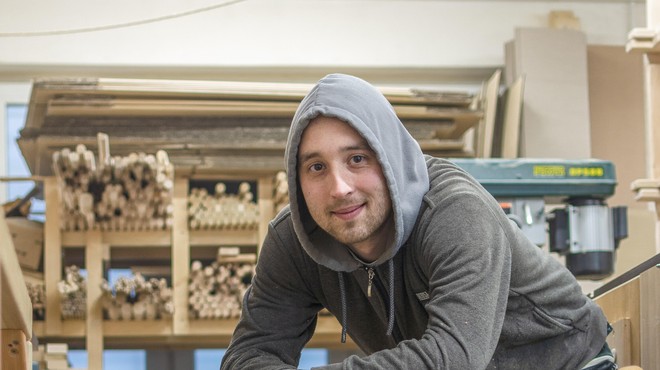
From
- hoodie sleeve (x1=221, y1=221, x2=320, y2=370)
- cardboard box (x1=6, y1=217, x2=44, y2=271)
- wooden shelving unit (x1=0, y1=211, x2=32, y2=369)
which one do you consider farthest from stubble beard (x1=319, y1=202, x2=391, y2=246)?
cardboard box (x1=6, y1=217, x2=44, y2=271)

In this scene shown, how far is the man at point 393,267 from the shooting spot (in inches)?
86.0

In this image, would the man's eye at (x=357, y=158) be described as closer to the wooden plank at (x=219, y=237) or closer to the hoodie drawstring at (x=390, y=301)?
the hoodie drawstring at (x=390, y=301)

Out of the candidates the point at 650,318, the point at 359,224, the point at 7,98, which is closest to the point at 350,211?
the point at 359,224

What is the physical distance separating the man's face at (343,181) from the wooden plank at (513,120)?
416cm

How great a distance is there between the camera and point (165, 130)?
5.72m

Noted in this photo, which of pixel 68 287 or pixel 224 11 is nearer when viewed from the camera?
pixel 68 287

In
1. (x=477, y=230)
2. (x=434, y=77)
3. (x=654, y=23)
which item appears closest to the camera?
(x=477, y=230)

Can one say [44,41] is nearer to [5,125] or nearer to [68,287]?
[5,125]

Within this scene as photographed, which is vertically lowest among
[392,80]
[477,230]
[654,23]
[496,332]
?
[496,332]

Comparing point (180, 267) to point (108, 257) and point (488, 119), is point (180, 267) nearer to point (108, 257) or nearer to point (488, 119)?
point (108, 257)

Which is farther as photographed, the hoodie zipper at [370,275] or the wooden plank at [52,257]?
the wooden plank at [52,257]

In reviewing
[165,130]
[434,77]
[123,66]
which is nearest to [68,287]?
[165,130]

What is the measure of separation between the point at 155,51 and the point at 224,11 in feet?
1.54

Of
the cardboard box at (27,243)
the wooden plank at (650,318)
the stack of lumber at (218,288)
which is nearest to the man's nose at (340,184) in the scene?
the wooden plank at (650,318)
